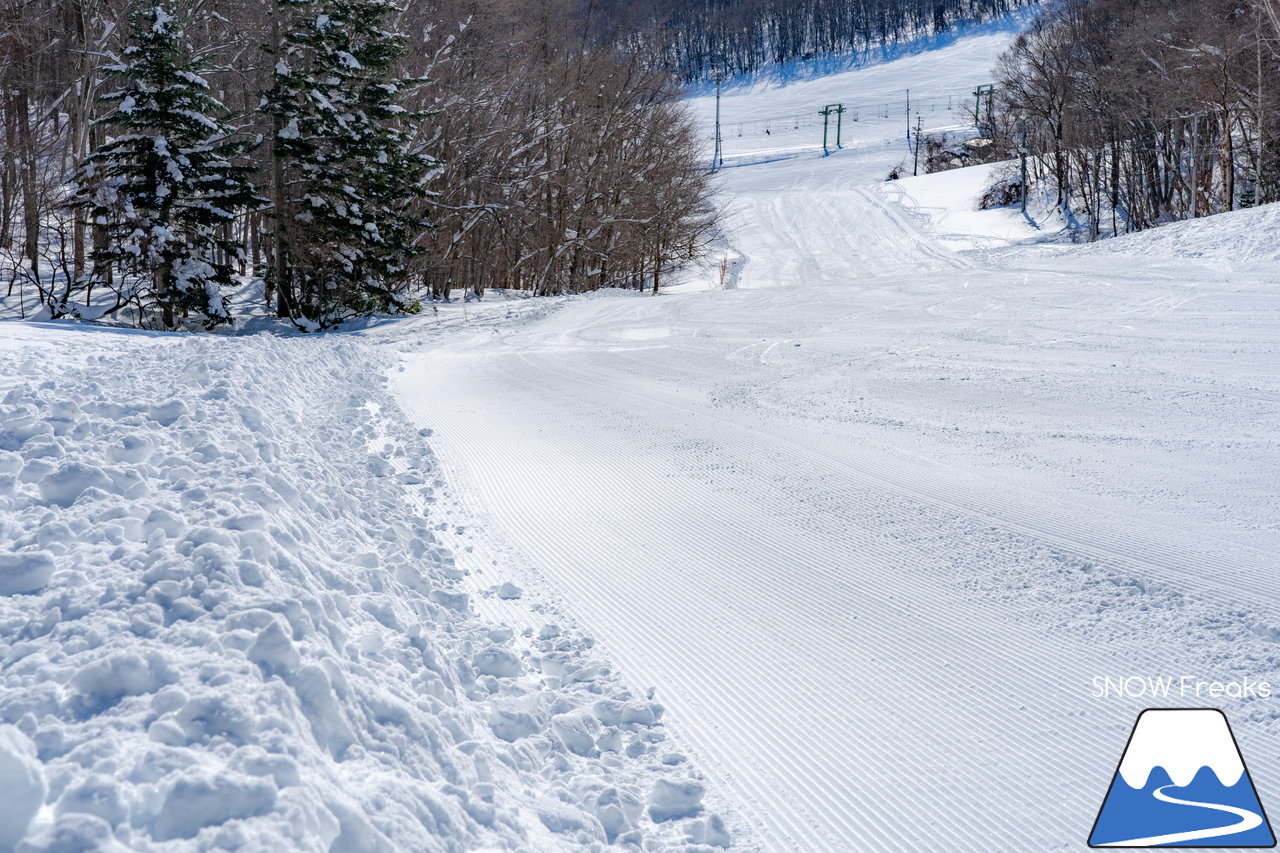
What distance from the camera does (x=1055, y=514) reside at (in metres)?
5.57

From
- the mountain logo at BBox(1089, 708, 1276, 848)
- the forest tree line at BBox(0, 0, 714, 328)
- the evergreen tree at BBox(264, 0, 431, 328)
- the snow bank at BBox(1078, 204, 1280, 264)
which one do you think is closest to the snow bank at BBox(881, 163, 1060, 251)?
the forest tree line at BBox(0, 0, 714, 328)

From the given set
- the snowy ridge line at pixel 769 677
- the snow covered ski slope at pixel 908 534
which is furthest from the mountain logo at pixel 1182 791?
the snowy ridge line at pixel 769 677

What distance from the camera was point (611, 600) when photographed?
4.57 m

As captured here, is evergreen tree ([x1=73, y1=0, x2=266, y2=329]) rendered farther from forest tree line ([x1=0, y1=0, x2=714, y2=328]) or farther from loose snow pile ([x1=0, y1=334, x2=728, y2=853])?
loose snow pile ([x1=0, y1=334, x2=728, y2=853])

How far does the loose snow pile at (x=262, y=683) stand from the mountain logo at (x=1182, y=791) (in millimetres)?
1410

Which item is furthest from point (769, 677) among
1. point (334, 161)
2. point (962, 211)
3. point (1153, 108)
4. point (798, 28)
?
point (798, 28)

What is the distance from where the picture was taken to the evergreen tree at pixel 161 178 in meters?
16.3

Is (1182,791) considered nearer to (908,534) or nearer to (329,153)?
(908,534)

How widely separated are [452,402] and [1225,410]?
8.01 m

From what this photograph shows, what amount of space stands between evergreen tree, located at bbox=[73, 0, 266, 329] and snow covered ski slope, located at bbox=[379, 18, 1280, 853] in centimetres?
716

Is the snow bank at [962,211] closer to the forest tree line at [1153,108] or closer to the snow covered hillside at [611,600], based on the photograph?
the forest tree line at [1153,108]

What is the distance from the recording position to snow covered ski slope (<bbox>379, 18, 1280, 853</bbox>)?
3197 mm

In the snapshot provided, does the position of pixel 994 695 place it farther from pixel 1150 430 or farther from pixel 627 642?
pixel 1150 430

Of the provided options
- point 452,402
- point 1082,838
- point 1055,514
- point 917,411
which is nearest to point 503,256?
point 452,402
